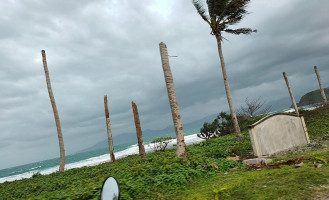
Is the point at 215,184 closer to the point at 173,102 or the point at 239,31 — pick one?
the point at 173,102

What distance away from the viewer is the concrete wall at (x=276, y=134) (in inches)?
442

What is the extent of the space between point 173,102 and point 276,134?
6.54 metres

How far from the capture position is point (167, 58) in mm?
10922

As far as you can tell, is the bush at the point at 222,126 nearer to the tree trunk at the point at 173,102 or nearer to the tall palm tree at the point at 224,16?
the tall palm tree at the point at 224,16

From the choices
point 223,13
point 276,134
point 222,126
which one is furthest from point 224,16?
point 222,126

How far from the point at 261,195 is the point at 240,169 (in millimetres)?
3514

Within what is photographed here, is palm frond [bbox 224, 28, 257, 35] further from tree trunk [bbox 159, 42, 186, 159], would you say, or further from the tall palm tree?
tree trunk [bbox 159, 42, 186, 159]

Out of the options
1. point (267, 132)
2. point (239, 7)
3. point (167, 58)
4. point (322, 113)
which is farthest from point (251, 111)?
point (167, 58)

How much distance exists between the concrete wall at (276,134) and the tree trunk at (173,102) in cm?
373

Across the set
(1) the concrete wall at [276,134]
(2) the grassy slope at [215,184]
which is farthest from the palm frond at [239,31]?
(2) the grassy slope at [215,184]

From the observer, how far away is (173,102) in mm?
10312

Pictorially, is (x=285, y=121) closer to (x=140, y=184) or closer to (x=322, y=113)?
(x=140, y=184)

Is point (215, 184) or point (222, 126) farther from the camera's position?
point (222, 126)

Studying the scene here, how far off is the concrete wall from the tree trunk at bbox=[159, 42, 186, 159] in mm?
3730
